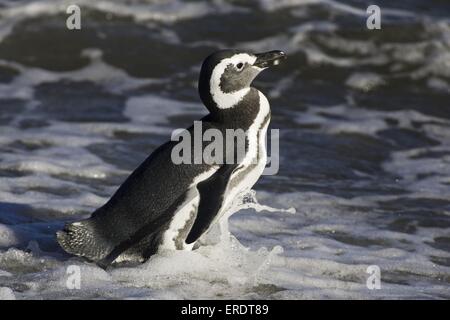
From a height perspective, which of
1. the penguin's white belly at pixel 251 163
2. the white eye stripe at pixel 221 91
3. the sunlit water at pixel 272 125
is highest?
the white eye stripe at pixel 221 91

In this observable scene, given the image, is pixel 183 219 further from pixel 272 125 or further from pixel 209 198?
pixel 272 125

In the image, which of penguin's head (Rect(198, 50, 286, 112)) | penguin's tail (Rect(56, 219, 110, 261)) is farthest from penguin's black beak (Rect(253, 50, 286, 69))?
penguin's tail (Rect(56, 219, 110, 261))

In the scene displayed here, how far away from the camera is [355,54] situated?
10.1 meters

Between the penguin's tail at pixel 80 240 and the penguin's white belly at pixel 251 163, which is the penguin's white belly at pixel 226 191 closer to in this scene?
the penguin's white belly at pixel 251 163

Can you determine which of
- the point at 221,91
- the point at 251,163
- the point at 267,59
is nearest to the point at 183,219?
the point at 251,163

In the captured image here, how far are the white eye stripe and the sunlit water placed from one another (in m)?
0.71

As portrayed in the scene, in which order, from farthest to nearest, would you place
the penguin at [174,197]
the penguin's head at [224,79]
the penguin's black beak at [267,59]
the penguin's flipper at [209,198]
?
the penguin's black beak at [267,59]
the penguin's head at [224,79]
the penguin at [174,197]
the penguin's flipper at [209,198]

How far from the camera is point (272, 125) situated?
838 cm

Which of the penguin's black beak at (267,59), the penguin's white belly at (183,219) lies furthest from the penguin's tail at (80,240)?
the penguin's black beak at (267,59)

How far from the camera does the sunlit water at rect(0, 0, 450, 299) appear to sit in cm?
501

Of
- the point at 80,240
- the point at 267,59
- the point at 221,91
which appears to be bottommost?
the point at 80,240

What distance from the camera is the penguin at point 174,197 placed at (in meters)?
4.91

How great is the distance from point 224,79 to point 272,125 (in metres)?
3.34
